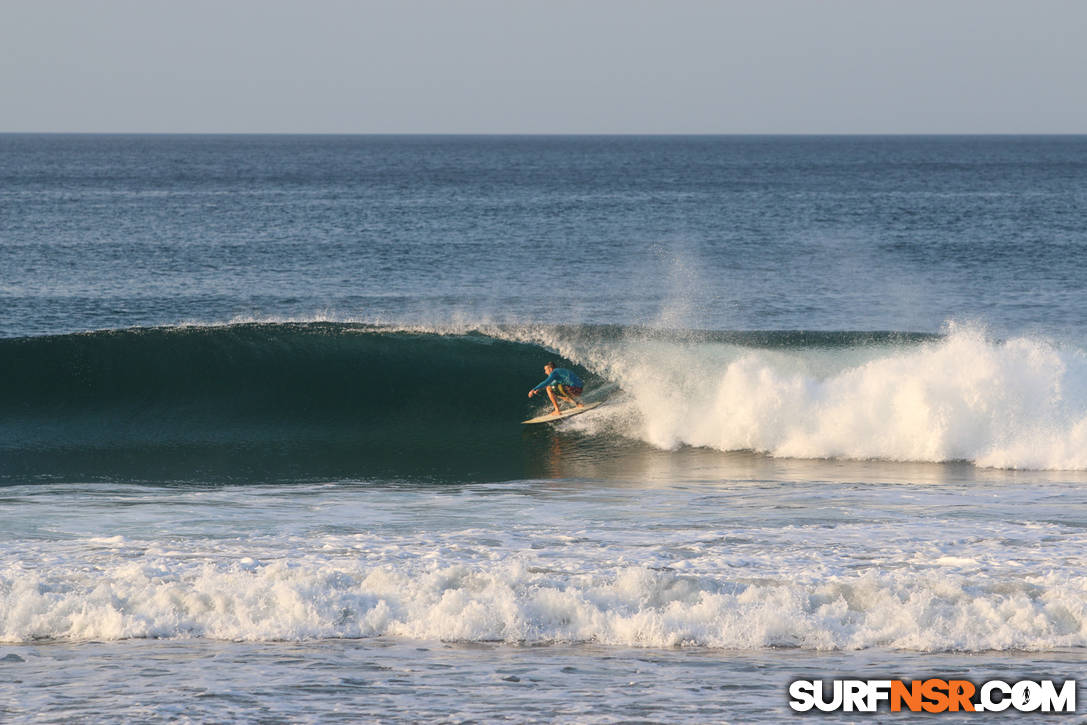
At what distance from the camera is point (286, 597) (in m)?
8.33

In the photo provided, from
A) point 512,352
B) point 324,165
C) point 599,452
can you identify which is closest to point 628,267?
point 512,352

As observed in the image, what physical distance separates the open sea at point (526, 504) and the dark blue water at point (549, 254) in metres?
0.43

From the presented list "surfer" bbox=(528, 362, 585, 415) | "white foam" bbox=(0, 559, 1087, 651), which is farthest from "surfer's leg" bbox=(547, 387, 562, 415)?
"white foam" bbox=(0, 559, 1087, 651)

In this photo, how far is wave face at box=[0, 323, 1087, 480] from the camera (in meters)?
14.1

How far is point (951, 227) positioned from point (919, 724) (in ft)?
177

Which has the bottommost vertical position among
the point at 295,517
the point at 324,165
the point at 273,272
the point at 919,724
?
Answer: the point at 919,724

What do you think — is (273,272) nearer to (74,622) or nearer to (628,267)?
(628,267)

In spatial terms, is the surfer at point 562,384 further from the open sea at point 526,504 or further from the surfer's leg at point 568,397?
the open sea at point 526,504

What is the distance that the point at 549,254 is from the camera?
4425 cm

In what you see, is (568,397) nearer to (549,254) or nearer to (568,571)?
(568,571)

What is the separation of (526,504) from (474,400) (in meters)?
5.85

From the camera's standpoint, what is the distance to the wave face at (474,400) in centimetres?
1413

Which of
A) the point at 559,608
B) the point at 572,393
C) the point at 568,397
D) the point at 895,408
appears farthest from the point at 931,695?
the point at 568,397

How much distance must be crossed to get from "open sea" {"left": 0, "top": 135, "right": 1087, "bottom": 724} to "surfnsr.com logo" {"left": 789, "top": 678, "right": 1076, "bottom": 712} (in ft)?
0.50
